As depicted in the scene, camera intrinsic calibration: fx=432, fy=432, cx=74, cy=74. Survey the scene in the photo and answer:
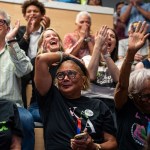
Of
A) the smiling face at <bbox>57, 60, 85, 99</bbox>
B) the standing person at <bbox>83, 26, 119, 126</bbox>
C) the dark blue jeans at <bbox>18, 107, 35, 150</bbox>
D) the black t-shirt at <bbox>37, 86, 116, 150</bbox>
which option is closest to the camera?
the black t-shirt at <bbox>37, 86, 116, 150</bbox>

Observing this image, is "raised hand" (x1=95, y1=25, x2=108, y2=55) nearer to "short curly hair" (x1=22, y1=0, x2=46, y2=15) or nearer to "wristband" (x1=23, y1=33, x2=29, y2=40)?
"wristband" (x1=23, y1=33, x2=29, y2=40)

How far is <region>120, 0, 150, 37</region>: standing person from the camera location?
5.58 m

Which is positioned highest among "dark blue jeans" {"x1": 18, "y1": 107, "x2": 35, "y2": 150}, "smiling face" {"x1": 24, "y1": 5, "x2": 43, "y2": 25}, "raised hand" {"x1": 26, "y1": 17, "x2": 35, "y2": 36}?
"smiling face" {"x1": 24, "y1": 5, "x2": 43, "y2": 25}

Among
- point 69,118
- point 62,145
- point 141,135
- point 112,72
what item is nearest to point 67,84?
point 69,118

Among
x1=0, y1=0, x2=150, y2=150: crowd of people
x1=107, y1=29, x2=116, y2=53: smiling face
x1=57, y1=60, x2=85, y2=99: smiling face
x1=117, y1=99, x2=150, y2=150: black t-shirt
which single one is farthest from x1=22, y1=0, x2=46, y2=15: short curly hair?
x1=117, y1=99, x2=150, y2=150: black t-shirt

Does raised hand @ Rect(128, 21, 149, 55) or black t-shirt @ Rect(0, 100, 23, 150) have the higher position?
raised hand @ Rect(128, 21, 149, 55)

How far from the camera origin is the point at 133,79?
2.79 m

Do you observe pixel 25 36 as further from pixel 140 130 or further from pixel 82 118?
pixel 140 130

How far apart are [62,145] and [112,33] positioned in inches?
67.7

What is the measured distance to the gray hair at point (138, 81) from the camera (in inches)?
108

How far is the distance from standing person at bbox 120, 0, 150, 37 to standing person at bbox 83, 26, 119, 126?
6.78ft

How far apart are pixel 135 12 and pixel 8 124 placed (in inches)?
132

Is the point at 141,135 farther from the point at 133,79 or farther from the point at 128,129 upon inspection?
the point at 133,79

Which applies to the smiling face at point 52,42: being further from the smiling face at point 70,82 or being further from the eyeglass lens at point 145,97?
the eyeglass lens at point 145,97
